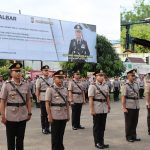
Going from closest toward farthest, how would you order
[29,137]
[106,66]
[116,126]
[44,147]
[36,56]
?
[44,147]
[29,137]
[116,126]
[36,56]
[106,66]

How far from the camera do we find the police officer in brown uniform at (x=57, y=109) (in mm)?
7266

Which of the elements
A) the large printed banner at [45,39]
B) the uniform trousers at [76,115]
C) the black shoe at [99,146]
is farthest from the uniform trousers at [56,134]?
the large printed banner at [45,39]

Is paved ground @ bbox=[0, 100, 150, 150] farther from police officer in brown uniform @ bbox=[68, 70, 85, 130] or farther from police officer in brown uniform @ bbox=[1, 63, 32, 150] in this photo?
police officer in brown uniform @ bbox=[1, 63, 32, 150]

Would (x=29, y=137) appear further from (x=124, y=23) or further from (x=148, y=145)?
(x=124, y=23)

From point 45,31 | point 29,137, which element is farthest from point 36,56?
point 29,137

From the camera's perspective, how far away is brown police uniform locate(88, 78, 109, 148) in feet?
Result: 28.1

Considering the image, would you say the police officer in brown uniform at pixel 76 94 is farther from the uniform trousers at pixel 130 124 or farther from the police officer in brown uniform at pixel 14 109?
the police officer in brown uniform at pixel 14 109

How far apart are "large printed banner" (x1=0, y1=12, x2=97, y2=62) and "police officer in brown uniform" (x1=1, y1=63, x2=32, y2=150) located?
507 inches

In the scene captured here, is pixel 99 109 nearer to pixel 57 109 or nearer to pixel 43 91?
pixel 57 109

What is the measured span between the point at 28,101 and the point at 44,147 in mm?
1792

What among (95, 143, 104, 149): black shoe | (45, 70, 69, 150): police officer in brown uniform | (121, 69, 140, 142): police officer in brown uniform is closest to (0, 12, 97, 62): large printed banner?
(121, 69, 140, 142): police officer in brown uniform

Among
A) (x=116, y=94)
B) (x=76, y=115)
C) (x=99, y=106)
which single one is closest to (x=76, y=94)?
(x=76, y=115)

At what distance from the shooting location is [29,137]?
9.88 m

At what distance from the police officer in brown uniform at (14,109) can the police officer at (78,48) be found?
1599 centimetres
